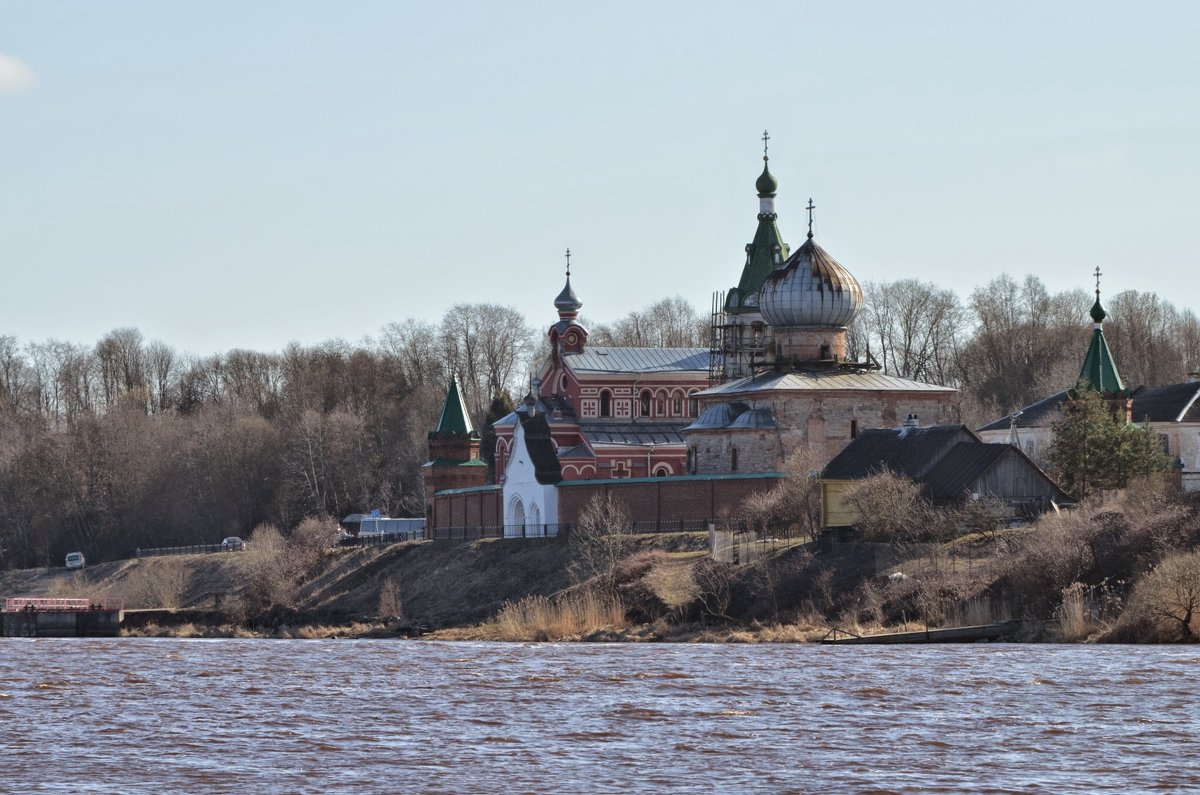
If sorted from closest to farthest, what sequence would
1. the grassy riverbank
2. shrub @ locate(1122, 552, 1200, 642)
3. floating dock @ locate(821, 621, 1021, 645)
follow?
shrub @ locate(1122, 552, 1200, 642), floating dock @ locate(821, 621, 1021, 645), the grassy riverbank

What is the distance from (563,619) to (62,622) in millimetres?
19445

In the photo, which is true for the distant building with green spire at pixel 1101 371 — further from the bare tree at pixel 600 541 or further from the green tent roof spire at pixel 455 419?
the green tent roof spire at pixel 455 419

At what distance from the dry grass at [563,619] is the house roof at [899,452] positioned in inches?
292

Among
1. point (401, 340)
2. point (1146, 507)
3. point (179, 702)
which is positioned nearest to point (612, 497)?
point (1146, 507)

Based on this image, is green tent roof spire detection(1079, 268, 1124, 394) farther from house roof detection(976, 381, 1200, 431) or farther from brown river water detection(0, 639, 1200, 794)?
brown river water detection(0, 639, 1200, 794)

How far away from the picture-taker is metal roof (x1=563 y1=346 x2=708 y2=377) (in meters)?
79.3

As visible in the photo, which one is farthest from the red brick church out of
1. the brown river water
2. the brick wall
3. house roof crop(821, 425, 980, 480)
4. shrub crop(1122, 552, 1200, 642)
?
the brown river water

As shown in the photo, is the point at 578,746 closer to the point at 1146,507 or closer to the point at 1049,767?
the point at 1049,767

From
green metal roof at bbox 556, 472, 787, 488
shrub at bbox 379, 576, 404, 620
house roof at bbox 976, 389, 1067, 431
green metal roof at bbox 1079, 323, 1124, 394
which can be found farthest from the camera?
house roof at bbox 976, 389, 1067, 431

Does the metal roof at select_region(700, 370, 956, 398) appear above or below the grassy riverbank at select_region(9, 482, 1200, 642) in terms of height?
above

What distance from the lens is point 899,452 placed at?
2142 inches

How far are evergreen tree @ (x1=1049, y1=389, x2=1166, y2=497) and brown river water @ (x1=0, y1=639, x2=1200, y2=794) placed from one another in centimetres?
→ 1670

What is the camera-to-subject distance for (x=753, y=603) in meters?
48.4

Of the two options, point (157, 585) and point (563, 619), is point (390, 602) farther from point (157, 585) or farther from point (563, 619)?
point (157, 585)
